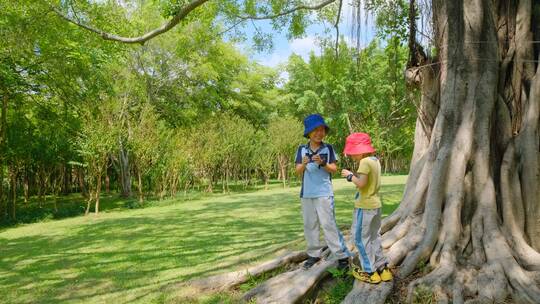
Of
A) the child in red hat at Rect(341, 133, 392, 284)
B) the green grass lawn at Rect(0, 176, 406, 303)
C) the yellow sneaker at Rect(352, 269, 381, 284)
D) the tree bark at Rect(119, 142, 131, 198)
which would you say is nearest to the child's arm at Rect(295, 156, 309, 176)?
the child in red hat at Rect(341, 133, 392, 284)

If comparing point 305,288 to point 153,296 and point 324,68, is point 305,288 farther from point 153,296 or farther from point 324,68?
point 324,68

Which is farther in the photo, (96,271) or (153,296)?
(96,271)

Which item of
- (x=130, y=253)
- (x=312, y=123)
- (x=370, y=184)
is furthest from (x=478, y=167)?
(x=130, y=253)

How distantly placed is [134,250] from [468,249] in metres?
5.99

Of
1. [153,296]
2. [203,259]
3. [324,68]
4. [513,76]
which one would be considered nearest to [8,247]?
[203,259]

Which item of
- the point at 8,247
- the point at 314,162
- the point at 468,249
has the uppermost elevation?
the point at 314,162

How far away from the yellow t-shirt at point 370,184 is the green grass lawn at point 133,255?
87.9 inches

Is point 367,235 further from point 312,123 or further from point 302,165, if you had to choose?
point 312,123

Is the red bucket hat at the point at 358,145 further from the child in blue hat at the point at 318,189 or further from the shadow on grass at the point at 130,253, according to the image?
the shadow on grass at the point at 130,253

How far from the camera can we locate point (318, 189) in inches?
162

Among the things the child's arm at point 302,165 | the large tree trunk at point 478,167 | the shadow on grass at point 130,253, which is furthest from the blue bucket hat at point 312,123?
the shadow on grass at point 130,253

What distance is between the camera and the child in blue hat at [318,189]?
159 inches

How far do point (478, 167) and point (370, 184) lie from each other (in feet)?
4.41

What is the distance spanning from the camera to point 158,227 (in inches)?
432
